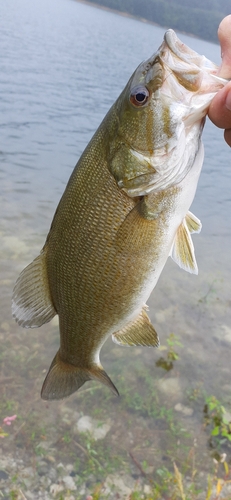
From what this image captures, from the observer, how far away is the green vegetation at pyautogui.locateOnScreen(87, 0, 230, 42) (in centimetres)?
7819

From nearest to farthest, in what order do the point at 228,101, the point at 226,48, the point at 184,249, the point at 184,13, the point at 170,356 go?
the point at 228,101, the point at 226,48, the point at 184,249, the point at 170,356, the point at 184,13

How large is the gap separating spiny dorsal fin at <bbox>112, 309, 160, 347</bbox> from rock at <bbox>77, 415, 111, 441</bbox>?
2307 millimetres

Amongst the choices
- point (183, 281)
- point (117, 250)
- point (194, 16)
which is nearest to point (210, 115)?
point (117, 250)

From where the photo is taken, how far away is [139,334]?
260 centimetres

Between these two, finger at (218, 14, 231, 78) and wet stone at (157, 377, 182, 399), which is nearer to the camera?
finger at (218, 14, 231, 78)

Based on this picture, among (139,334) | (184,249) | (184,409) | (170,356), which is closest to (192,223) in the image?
(184,249)

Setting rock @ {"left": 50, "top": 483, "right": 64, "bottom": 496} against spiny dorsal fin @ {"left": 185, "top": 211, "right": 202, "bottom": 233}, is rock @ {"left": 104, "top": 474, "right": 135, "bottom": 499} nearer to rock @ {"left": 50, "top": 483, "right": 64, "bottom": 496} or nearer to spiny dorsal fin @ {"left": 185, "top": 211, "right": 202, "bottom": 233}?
rock @ {"left": 50, "top": 483, "right": 64, "bottom": 496}

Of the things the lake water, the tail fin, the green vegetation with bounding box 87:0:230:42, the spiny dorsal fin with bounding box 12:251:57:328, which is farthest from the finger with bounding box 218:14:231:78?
the green vegetation with bounding box 87:0:230:42

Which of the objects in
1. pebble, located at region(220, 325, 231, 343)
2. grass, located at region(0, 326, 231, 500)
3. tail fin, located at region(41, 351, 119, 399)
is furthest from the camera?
pebble, located at region(220, 325, 231, 343)

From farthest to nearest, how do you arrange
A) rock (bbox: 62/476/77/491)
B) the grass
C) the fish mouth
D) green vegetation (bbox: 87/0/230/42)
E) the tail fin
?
green vegetation (bbox: 87/0/230/42) < the grass < rock (bbox: 62/476/77/491) < the tail fin < the fish mouth

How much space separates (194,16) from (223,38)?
95.1m

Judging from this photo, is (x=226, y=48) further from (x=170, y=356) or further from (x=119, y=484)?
(x=170, y=356)

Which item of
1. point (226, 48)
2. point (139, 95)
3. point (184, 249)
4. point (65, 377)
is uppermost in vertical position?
point (226, 48)

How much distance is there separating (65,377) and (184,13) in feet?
322
